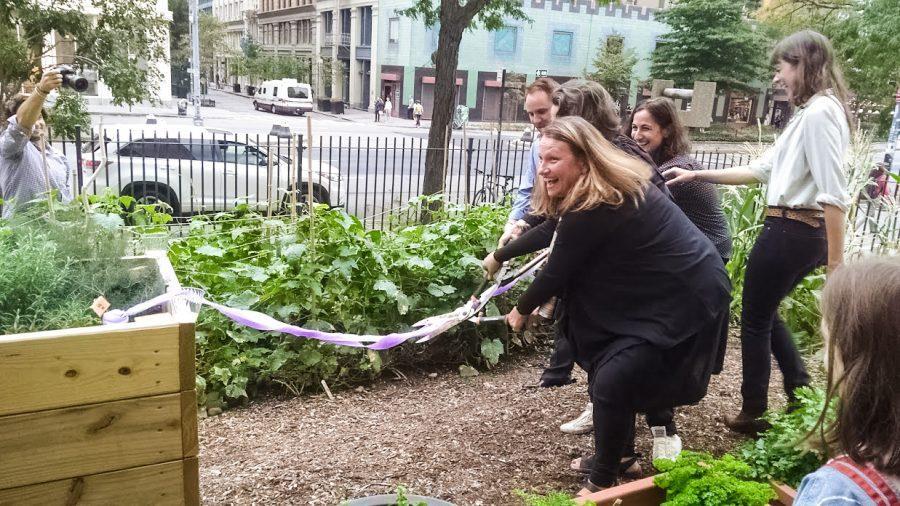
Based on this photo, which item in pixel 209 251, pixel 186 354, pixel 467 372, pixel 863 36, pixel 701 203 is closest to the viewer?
pixel 186 354

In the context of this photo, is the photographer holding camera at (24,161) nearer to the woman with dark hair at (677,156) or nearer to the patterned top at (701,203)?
the woman with dark hair at (677,156)

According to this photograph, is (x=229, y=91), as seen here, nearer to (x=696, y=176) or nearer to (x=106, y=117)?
(x=106, y=117)

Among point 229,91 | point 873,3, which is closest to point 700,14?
point 873,3

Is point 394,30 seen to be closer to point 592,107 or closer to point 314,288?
point 314,288

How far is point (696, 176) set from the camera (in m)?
3.14

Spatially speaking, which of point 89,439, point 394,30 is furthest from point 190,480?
point 394,30

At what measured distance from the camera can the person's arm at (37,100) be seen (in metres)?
3.56

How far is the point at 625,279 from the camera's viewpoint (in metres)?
2.40

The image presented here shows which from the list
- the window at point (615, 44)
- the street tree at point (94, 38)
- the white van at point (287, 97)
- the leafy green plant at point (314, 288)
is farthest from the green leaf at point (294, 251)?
the window at point (615, 44)

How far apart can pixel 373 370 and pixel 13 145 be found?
2.52 metres

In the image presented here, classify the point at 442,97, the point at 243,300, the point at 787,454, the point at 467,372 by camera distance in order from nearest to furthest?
1. the point at 787,454
2. the point at 243,300
3. the point at 467,372
4. the point at 442,97

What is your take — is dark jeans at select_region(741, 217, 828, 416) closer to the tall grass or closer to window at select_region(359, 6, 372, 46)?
the tall grass

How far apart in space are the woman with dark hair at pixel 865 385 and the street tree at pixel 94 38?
1066 centimetres

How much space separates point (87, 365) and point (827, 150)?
2.70m
